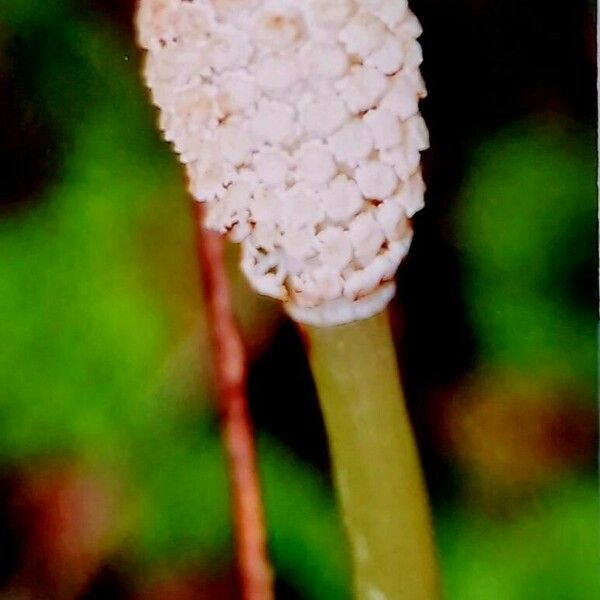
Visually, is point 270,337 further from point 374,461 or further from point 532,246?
Result: point 532,246

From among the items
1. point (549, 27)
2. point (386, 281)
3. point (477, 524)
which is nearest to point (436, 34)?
point (549, 27)

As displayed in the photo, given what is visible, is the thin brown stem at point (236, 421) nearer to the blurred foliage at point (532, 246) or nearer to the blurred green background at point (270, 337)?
the blurred green background at point (270, 337)

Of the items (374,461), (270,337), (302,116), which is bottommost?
(374,461)

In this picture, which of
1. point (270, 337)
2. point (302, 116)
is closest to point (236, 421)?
point (270, 337)

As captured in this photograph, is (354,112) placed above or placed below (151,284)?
above

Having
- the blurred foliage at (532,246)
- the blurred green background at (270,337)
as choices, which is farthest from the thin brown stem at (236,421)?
the blurred foliage at (532,246)

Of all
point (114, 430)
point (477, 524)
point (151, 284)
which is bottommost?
point (477, 524)

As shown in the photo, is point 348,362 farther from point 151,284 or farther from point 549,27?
point 549,27
